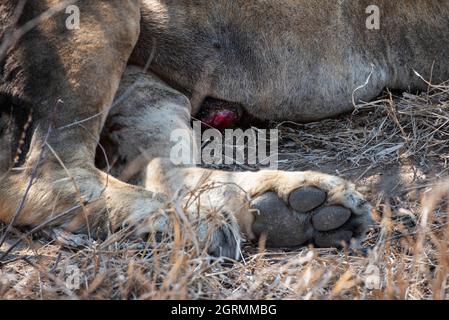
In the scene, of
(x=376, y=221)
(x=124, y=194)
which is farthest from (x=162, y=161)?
(x=376, y=221)

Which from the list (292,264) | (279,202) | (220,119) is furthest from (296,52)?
(292,264)

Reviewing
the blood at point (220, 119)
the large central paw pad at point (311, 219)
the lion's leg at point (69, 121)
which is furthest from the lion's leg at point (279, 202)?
the blood at point (220, 119)

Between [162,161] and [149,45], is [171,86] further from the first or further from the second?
[162,161]

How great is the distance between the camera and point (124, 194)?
2420 millimetres

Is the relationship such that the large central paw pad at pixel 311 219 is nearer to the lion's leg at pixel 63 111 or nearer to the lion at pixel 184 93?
the lion at pixel 184 93

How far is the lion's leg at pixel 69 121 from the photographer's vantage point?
2.39 m

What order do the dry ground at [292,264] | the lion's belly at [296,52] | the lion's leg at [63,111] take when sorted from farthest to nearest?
the lion's belly at [296,52] → the lion's leg at [63,111] → the dry ground at [292,264]

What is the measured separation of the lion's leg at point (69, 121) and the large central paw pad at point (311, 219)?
0.30m

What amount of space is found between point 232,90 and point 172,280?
131 centimetres

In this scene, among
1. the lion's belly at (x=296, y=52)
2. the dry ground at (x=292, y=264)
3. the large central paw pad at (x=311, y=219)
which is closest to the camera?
the dry ground at (x=292, y=264)

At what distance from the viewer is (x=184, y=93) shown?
3.06 metres

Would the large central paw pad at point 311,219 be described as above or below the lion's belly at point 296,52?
below

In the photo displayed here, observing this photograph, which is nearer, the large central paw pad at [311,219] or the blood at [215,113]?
the large central paw pad at [311,219]

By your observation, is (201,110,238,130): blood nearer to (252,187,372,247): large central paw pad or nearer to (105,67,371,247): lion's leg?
(105,67,371,247): lion's leg
